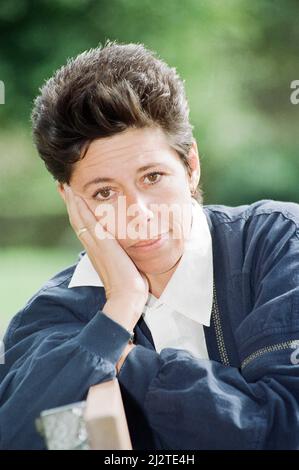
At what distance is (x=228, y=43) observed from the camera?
256 cm

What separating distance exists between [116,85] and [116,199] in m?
0.21

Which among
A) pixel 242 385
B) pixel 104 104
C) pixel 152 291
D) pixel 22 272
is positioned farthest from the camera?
pixel 22 272

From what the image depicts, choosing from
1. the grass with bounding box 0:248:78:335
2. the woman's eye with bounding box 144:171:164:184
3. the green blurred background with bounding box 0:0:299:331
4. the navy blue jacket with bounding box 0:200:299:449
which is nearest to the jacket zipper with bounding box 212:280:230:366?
the navy blue jacket with bounding box 0:200:299:449

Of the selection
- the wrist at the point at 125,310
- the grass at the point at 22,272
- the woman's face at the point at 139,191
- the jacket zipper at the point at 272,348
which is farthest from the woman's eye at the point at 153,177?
the grass at the point at 22,272

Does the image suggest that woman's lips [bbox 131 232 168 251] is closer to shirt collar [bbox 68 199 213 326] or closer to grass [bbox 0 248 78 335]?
shirt collar [bbox 68 199 213 326]

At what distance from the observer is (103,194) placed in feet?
4.07

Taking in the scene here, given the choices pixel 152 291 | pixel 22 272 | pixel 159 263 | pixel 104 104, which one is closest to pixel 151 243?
pixel 159 263

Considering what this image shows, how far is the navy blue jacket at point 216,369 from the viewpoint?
3.24 ft

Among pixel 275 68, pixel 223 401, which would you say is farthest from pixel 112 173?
pixel 275 68

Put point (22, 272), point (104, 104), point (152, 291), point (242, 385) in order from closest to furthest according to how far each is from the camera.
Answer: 1. point (242, 385)
2. point (104, 104)
3. point (152, 291)
4. point (22, 272)

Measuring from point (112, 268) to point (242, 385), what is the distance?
32 centimetres

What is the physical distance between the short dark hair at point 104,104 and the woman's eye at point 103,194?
77 mm

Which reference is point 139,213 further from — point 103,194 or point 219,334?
point 219,334

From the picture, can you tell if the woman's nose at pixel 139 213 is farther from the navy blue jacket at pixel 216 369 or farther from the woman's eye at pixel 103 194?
the navy blue jacket at pixel 216 369
